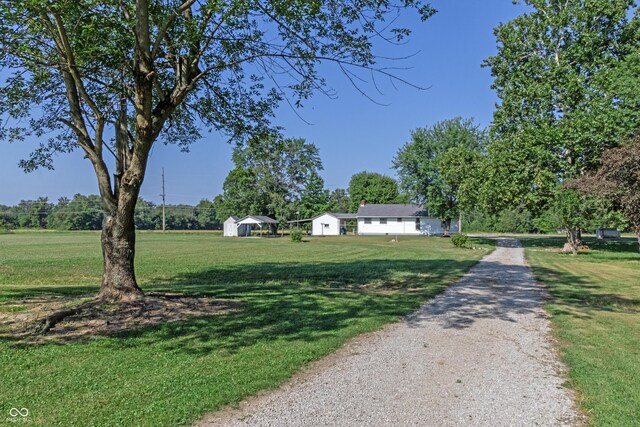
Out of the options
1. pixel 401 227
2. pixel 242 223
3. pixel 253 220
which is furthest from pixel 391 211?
pixel 242 223

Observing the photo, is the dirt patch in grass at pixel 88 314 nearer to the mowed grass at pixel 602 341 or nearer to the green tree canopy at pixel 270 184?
the mowed grass at pixel 602 341

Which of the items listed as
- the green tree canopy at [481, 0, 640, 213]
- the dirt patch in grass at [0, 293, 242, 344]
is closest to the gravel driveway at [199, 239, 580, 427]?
the dirt patch in grass at [0, 293, 242, 344]

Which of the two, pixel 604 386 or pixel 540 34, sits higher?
pixel 540 34

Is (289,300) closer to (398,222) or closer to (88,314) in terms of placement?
(88,314)

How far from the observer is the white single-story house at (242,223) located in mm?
61375

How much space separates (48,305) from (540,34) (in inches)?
1322

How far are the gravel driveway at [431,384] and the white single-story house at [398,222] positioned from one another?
55229mm

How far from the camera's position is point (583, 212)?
2527 centimetres

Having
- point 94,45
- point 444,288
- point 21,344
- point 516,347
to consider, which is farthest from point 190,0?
point 444,288

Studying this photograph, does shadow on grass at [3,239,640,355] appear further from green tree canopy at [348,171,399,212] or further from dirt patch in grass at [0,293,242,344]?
green tree canopy at [348,171,399,212]

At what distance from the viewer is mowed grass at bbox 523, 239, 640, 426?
13.0 feet

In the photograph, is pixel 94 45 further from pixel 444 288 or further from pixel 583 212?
pixel 583 212

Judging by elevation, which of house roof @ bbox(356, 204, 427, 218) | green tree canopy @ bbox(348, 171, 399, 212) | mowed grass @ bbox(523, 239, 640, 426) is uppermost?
green tree canopy @ bbox(348, 171, 399, 212)

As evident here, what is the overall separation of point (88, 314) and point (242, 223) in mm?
55444
